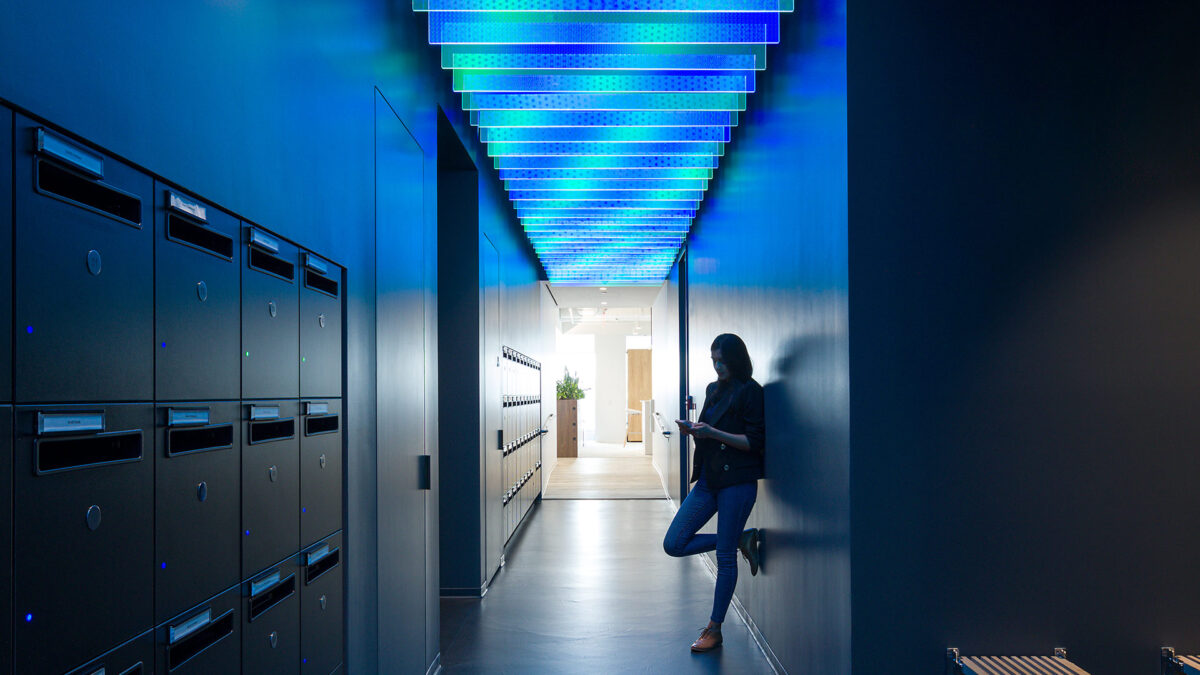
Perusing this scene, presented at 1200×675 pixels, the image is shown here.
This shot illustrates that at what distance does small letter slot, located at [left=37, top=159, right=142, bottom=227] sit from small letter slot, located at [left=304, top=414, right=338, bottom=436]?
98 cm

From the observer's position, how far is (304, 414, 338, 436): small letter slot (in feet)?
7.84

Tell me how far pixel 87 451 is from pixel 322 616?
4.24ft

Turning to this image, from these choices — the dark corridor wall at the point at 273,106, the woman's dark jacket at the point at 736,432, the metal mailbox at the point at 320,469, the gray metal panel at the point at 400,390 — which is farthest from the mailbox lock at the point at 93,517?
the woman's dark jacket at the point at 736,432

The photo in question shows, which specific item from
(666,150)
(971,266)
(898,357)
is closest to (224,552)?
(898,357)

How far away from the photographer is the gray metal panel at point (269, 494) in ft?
6.46

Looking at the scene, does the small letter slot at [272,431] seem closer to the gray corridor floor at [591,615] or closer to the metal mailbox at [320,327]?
the metal mailbox at [320,327]

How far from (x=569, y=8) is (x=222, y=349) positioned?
253 centimetres

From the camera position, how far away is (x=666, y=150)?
18.9 ft

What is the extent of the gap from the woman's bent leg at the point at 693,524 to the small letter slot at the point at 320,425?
2.43 m

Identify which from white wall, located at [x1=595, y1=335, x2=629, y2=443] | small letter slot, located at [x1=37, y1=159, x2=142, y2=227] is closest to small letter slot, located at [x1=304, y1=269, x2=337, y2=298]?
small letter slot, located at [x1=37, y1=159, x2=142, y2=227]

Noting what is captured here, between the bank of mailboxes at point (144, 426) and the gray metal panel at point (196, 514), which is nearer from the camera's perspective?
the bank of mailboxes at point (144, 426)

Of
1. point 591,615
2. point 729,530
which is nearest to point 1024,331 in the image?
point 729,530

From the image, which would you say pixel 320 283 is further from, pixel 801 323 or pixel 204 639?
pixel 801 323

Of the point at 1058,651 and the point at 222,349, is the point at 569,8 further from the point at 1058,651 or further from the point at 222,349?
the point at 1058,651
